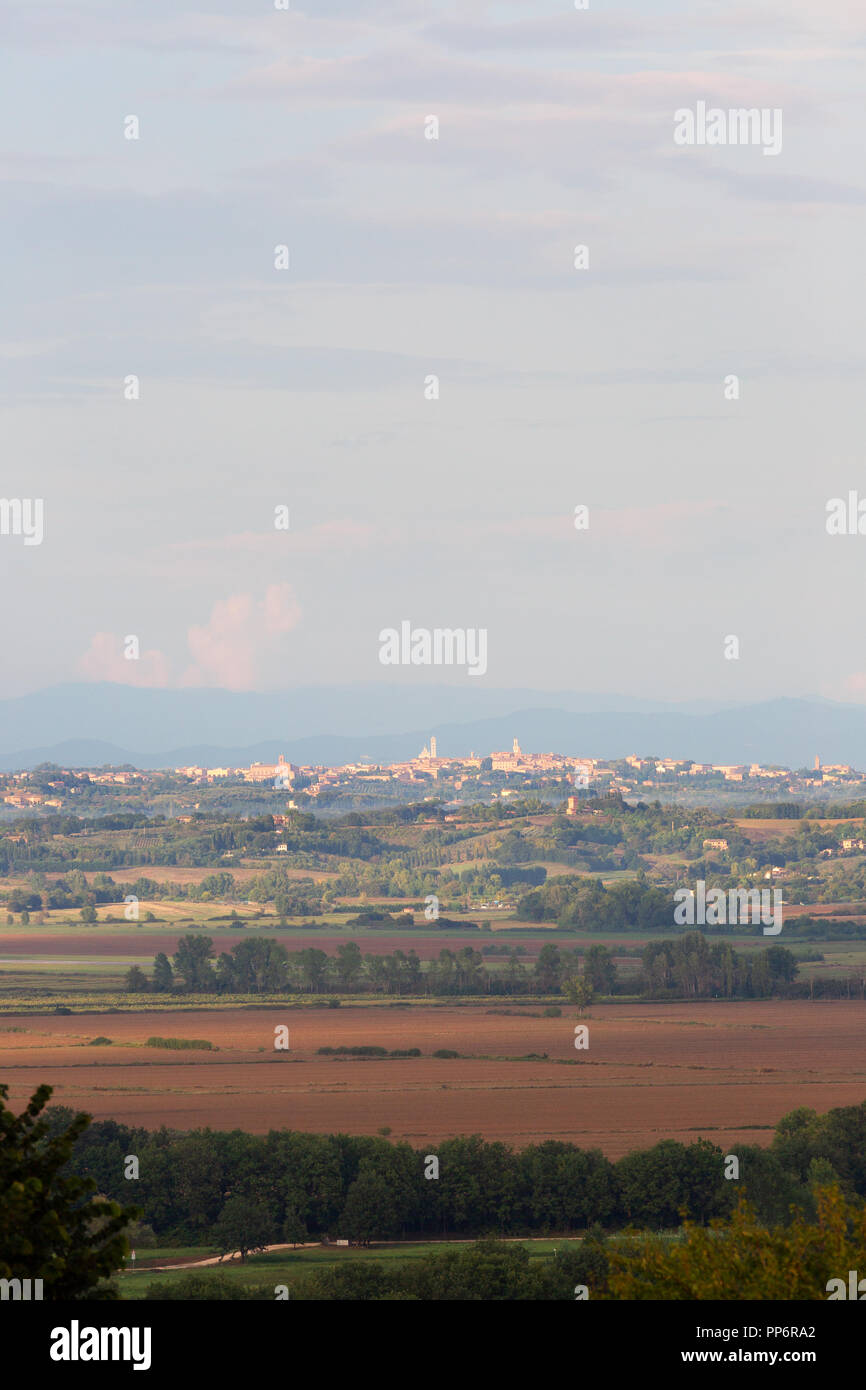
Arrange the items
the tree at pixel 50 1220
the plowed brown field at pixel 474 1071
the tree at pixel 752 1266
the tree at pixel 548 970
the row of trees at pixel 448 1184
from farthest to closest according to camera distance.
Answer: the tree at pixel 548 970 < the plowed brown field at pixel 474 1071 < the row of trees at pixel 448 1184 < the tree at pixel 752 1266 < the tree at pixel 50 1220

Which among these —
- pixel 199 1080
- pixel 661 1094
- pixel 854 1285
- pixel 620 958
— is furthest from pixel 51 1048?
pixel 854 1285

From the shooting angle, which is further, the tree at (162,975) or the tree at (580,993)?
the tree at (162,975)

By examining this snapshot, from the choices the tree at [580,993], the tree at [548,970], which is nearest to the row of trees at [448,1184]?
the tree at [580,993]

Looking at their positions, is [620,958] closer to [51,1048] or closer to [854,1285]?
[51,1048]

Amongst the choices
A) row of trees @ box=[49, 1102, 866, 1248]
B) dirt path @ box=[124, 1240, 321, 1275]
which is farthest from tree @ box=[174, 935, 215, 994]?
dirt path @ box=[124, 1240, 321, 1275]

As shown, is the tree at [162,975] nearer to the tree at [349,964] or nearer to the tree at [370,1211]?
the tree at [349,964]

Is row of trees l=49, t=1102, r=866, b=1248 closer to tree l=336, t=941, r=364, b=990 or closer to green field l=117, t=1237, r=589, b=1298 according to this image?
green field l=117, t=1237, r=589, b=1298
